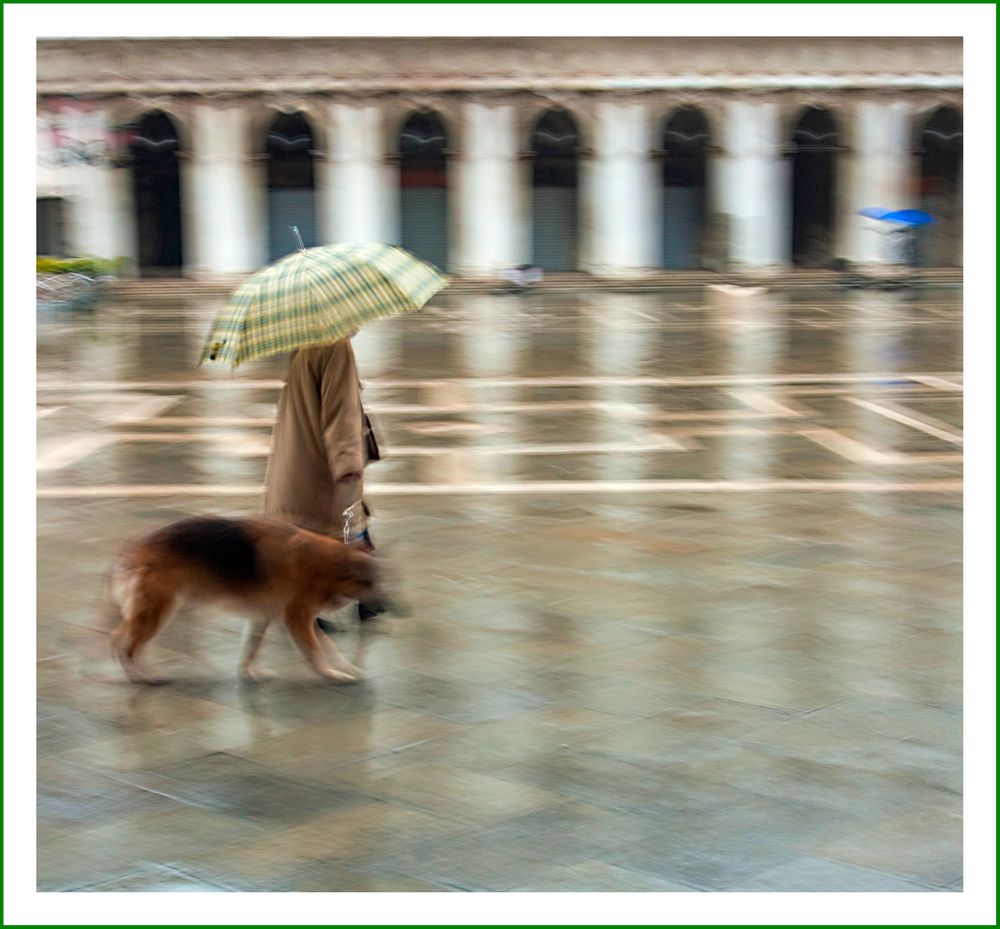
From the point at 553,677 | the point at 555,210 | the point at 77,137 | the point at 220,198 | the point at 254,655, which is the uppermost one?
the point at 77,137

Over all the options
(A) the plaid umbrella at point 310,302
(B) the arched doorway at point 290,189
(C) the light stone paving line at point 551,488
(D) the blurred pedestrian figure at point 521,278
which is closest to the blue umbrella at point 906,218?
(D) the blurred pedestrian figure at point 521,278

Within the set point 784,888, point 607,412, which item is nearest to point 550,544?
point 784,888

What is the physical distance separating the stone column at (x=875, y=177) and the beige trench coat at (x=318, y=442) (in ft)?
104

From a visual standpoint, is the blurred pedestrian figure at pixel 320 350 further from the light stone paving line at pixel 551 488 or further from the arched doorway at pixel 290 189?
the arched doorway at pixel 290 189

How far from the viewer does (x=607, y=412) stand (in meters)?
14.9

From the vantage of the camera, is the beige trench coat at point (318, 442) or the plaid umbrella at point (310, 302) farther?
the beige trench coat at point (318, 442)

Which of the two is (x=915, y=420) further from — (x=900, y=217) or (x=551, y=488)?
(x=900, y=217)

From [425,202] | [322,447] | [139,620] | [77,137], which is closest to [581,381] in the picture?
[322,447]

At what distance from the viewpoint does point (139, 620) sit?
6.40m

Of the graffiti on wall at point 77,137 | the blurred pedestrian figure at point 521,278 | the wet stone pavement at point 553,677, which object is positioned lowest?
the wet stone pavement at point 553,677

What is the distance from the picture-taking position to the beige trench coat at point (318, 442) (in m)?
6.62

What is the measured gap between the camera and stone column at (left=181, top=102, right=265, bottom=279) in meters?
36.6

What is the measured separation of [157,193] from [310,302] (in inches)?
1300

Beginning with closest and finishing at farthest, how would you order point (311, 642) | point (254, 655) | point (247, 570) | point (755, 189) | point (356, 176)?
point (247, 570) < point (311, 642) < point (254, 655) < point (356, 176) < point (755, 189)
